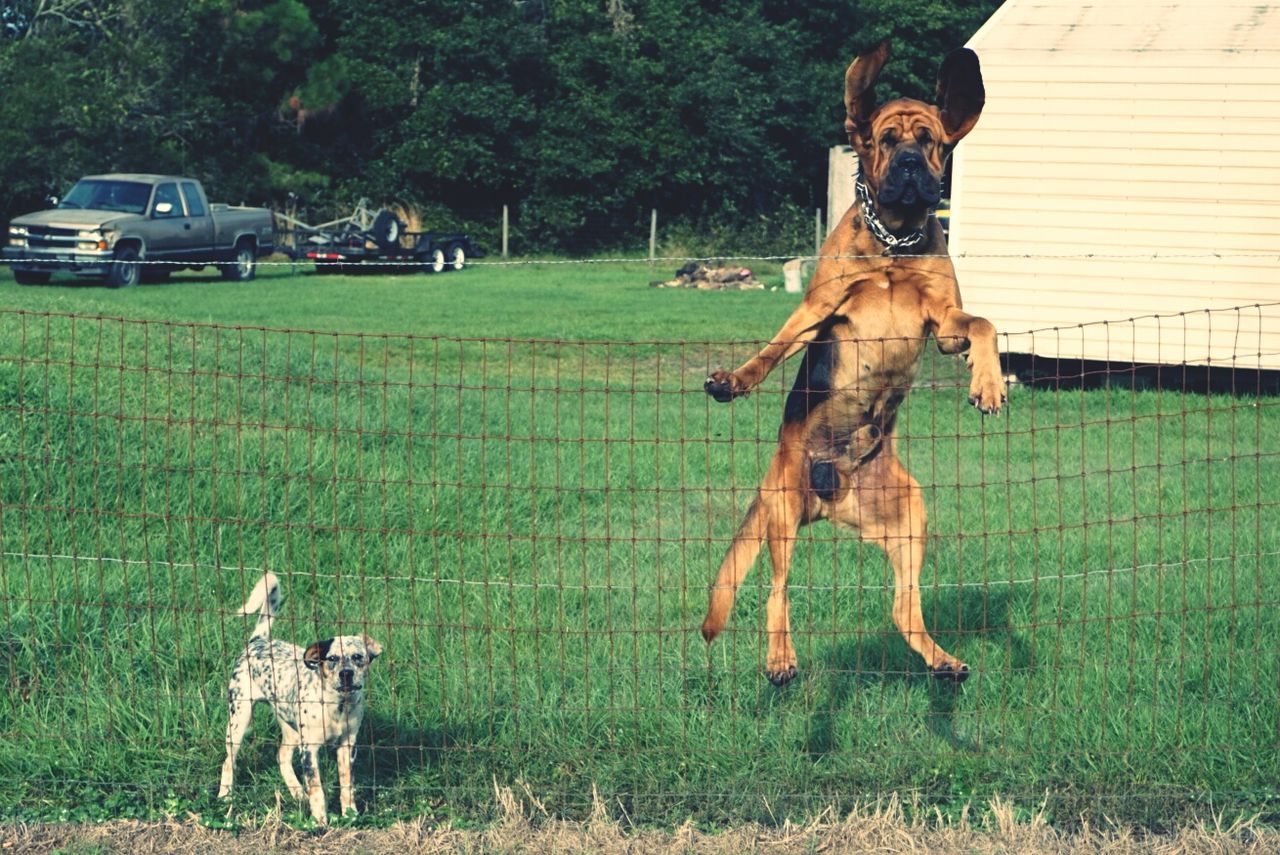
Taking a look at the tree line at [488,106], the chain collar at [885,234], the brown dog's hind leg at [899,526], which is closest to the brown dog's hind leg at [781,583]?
the brown dog's hind leg at [899,526]

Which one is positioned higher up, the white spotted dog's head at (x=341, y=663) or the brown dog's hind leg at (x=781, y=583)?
the brown dog's hind leg at (x=781, y=583)

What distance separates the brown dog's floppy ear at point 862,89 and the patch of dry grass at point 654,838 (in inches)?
82.7

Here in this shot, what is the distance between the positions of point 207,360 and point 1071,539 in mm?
5930

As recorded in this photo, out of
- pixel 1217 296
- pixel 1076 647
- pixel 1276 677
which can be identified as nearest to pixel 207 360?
pixel 1076 647

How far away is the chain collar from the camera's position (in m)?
4.94

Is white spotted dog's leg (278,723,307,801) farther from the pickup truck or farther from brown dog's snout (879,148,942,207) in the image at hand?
the pickup truck

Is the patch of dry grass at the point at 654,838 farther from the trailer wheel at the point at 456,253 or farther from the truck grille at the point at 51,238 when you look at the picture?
the trailer wheel at the point at 456,253

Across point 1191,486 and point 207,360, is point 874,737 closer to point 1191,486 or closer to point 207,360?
point 1191,486

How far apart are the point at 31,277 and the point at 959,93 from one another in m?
23.2

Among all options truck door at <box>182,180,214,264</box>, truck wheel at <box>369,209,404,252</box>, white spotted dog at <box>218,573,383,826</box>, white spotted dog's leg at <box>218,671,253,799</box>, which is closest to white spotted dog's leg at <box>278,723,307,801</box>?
white spotted dog at <box>218,573,383,826</box>

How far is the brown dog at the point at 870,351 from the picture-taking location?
4859mm

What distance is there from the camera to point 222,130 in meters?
38.3

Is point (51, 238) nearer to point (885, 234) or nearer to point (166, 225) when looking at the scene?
point (166, 225)

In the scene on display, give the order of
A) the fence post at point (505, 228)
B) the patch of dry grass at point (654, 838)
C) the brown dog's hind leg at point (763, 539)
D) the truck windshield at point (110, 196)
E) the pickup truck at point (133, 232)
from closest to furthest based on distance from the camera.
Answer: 1. the patch of dry grass at point (654, 838)
2. the brown dog's hind leg at point (763, 539)
3. the pickup truck at point (133, 232)
4. the truck windshield at point (110, 196)
5. the fence post at point (505, 228)
